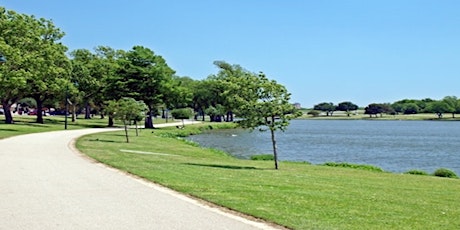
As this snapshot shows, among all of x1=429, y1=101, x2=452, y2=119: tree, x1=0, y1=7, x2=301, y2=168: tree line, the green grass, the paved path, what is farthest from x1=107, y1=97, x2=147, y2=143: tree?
x1=429, y1=101, x2=452, y2=119: tree

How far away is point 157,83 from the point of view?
76.6 m

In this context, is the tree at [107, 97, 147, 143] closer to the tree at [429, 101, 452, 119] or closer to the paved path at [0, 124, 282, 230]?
the paved path at [0, 124, 282, 230]

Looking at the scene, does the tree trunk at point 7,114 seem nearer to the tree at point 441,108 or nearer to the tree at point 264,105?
the tree at point 264,105

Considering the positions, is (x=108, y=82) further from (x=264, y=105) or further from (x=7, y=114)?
(x=264, y=105)

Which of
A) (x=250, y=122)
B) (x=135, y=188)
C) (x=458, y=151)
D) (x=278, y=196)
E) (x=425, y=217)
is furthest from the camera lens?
(x=458, y=151)

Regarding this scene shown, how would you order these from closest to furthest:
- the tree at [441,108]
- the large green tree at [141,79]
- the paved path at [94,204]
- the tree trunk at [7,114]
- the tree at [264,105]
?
the paved path at [94,204] → the tree at [264,105] → the tree trunk at [7,114] → the large green tree at [141,79] → the tree at [441,108]

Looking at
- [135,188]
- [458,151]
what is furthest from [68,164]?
[458,151]

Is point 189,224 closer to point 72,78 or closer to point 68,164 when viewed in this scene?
point 68,164

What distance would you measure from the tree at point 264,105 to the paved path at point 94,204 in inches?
342

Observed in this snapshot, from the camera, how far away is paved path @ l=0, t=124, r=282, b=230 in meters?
9.09

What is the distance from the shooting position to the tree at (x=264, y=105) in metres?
24.0

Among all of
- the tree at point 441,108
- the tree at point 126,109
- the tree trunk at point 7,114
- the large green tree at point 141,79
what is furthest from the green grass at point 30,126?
the tree at point 441,108

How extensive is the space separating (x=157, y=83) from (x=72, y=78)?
12267mm

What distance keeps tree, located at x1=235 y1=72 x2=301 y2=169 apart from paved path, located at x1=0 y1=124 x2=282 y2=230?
8678 millimetres
